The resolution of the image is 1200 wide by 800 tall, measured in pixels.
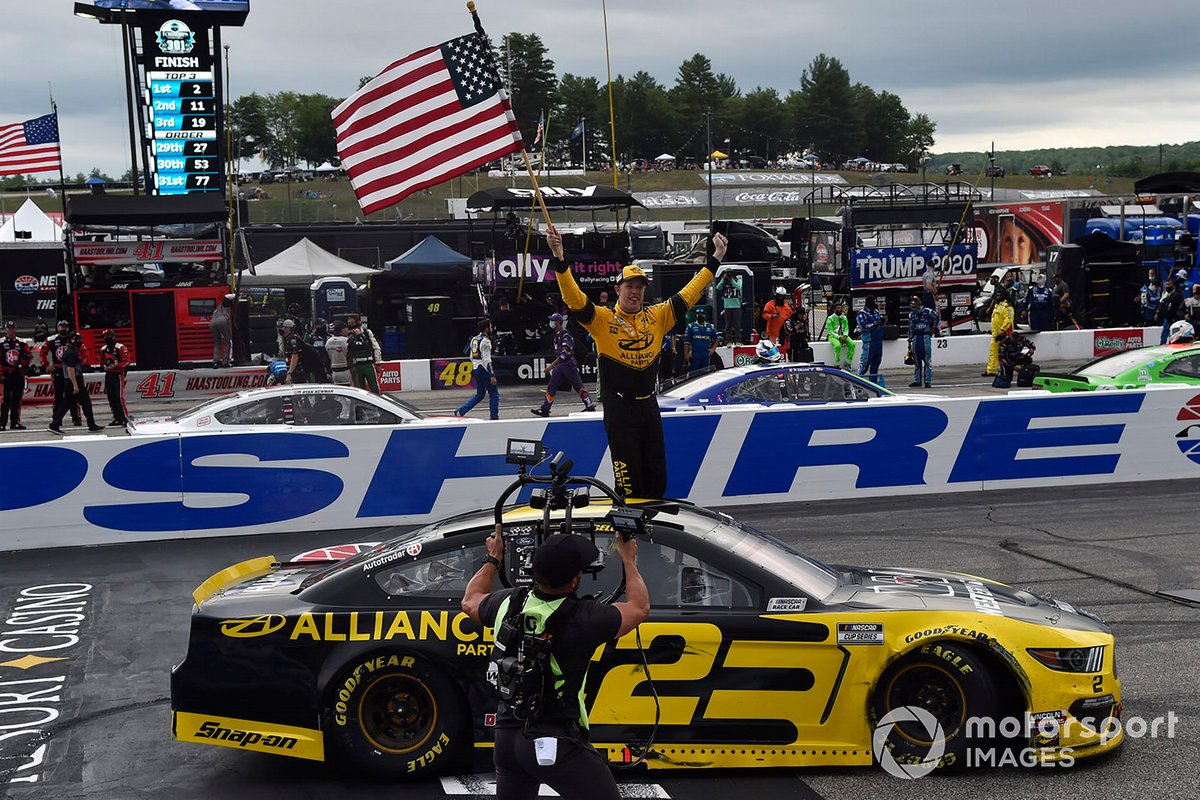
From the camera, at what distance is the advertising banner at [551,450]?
38.0ft

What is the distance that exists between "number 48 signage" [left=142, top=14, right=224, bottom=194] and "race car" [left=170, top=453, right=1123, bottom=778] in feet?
88.6

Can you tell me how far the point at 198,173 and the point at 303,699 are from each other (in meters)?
27.5

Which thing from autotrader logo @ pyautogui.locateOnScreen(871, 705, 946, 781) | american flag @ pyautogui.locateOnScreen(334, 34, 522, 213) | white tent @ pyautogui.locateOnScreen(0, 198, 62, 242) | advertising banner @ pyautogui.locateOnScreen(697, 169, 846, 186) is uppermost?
advertising banner @ pyautogui.locateOnScreen(697, 169, 846, 186)

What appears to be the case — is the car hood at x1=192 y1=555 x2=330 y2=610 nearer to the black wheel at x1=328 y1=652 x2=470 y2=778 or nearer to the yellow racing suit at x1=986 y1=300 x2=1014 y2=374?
the black wheel at x1=328 y1=652 x2=470 y2=778

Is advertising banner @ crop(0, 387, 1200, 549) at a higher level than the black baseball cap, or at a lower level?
lower

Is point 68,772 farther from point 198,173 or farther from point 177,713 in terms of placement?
point 198,173

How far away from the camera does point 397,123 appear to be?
528 inches

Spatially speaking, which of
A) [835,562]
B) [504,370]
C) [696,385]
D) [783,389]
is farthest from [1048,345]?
[835,562]

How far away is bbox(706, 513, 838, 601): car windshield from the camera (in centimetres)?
600

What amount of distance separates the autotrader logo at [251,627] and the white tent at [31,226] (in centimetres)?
4716

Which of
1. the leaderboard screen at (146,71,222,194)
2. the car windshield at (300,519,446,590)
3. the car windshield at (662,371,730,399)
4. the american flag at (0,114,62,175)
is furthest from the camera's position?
the american flag at (0,114,62,175)

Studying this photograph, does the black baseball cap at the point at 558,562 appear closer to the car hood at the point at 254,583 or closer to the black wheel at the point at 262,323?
Answer: the car hood at the point at 254,583

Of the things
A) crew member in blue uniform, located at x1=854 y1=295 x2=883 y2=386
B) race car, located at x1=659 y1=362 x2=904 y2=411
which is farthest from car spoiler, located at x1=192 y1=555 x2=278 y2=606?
crew member in blue uniform, located at x1=854 y1=295 x2=883 y2=386

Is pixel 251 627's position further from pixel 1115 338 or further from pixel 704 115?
pixel 704 115
